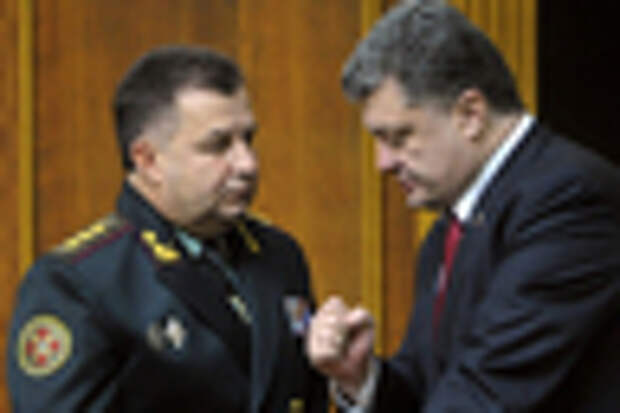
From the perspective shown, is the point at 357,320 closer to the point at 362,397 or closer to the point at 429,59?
the point at 362,397

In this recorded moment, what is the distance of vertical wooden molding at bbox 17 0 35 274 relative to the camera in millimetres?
2922

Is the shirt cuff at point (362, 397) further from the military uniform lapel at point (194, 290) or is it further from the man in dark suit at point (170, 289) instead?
the military uniform lapel at point (194, 290)

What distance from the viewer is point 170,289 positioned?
61.8 inches

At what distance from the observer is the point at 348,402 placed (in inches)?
67.8

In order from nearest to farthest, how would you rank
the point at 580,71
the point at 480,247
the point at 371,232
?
1. the point at 480,247
2. the point at 371,232
3. the point at 580,71

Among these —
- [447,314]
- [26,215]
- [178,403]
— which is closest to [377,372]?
[447,314]

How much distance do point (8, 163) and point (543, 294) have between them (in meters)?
2.03

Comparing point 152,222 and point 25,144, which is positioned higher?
point 152,222

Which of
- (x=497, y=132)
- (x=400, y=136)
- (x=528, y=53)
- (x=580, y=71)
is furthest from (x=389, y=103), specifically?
(x=580, y=71)

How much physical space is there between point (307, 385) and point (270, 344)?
0.49 feet

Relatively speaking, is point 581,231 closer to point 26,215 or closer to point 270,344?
point 270,344

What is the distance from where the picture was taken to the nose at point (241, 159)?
1.59 metres

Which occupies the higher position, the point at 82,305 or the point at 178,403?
the point at 82,305

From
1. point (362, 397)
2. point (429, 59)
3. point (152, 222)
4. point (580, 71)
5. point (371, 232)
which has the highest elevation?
point (429, 59)
